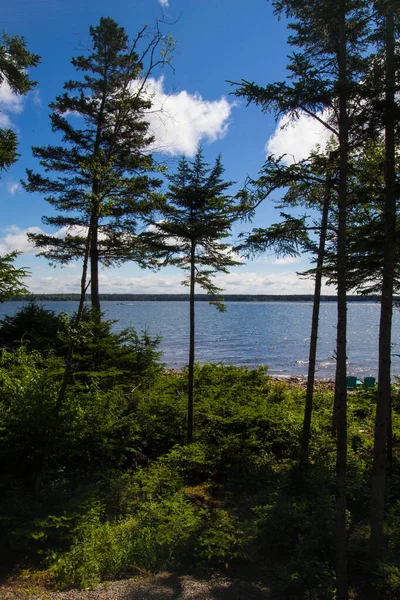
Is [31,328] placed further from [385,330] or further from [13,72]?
[385,330]

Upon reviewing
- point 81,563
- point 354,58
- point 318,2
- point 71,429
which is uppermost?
point 318,2

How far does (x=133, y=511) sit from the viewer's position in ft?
21.6

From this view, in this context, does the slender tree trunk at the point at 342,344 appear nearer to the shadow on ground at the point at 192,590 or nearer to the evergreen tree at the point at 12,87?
the shadow on ground at the point at 192,590

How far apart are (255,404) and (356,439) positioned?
3.25 meters

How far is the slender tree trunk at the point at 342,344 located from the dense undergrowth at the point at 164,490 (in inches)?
27.4

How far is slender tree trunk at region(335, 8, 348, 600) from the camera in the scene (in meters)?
4.65

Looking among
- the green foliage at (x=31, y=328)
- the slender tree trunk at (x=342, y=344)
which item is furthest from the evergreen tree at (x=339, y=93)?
the green foliage at (x=31, y=328)

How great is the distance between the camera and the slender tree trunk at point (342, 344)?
183 inches

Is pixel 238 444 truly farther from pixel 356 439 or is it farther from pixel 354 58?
pixel 354 58

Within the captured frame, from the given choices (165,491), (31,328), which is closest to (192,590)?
(165,491)

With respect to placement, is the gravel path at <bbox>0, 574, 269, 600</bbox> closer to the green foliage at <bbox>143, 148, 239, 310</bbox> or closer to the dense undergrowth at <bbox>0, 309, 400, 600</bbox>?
the dense undergrowth at <bbox>0, 309, 400, 600</bbox>

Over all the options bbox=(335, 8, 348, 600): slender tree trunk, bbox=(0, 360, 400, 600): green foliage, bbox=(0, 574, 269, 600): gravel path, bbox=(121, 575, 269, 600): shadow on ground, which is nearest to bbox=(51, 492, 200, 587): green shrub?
bbox=(0, 360, 400, 600): green foliage

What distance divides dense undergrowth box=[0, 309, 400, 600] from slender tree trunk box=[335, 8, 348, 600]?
2.28ft

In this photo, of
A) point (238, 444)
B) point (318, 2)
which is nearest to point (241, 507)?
point (238, 444)
